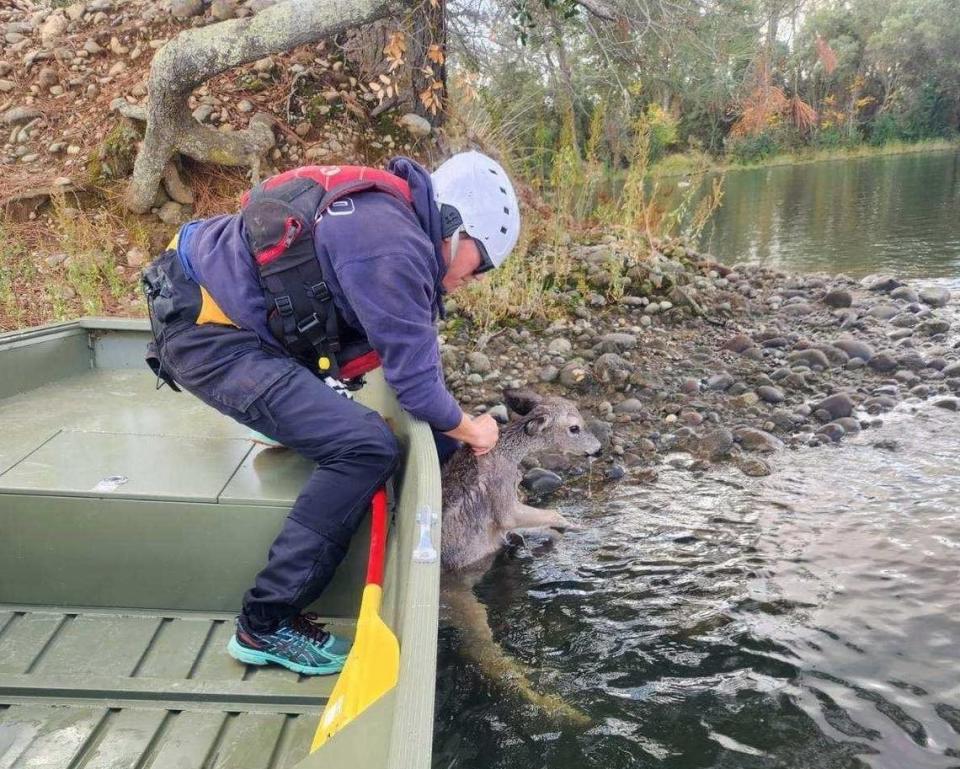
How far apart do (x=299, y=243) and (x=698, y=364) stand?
566 cm

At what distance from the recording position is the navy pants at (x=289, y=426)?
303cm

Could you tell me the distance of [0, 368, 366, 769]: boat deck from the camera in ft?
8.84

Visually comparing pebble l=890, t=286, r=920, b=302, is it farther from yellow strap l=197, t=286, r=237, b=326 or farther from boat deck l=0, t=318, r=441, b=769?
yellow strap l=197, t=286, r=237, b=326

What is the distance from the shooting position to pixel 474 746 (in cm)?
339

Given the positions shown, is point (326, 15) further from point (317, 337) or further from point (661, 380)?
point (317, 337)

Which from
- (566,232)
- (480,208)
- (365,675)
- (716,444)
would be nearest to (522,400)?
(716,444)

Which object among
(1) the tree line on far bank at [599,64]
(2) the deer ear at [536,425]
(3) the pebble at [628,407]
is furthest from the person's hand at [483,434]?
(1) the tree line on far bank at [599,64]

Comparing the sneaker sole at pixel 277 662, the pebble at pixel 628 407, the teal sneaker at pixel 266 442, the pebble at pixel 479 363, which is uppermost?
the teal sneaker at pixel 266 442

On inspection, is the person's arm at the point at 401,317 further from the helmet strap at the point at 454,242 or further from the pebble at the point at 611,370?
the pebble at the point at 611,370

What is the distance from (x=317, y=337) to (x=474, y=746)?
1.77 metres

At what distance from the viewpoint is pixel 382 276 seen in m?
2.98

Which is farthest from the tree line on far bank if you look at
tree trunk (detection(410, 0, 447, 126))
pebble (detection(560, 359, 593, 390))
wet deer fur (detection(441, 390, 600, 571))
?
wet deer fur (detection(441, 390, 600, 571))

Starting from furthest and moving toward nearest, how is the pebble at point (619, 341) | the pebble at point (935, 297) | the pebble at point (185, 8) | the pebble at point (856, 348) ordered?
the pebble at point (185, 8)
the pebble at point (935, 297)
the pebble at point (856, 348)
the pebble at point (619, 341)

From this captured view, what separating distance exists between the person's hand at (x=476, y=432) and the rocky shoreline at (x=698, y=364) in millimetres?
2388
